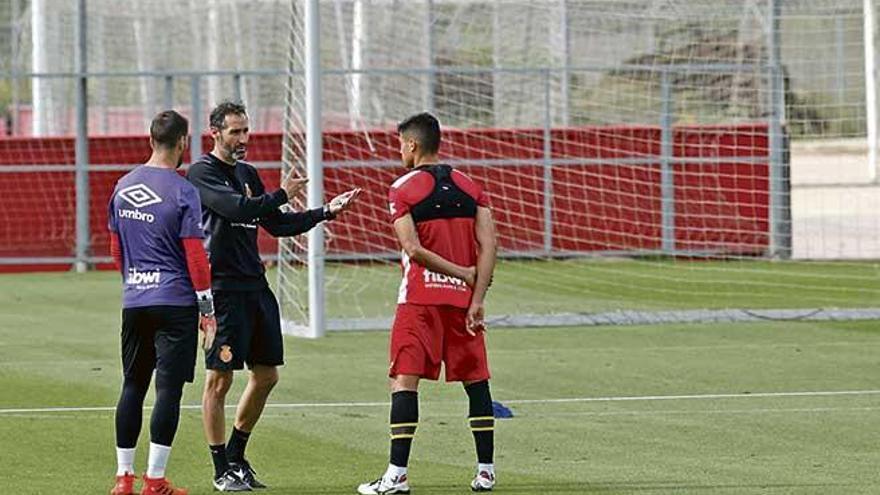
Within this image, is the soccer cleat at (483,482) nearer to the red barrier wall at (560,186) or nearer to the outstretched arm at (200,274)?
the outstretched arm at (200,274)

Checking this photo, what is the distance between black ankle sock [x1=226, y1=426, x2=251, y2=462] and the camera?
383 inches

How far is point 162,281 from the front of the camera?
29.9 feet

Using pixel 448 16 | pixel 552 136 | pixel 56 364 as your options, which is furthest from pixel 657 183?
pixel 56 364

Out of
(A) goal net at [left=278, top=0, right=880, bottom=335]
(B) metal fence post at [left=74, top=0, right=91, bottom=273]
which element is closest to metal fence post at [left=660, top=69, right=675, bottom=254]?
(A) goal net at [left=278, top=0, right=880, bottom=335]

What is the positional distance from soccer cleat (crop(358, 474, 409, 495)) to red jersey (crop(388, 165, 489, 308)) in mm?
865

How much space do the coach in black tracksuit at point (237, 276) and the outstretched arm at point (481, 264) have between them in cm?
63

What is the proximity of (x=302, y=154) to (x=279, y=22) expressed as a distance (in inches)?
522

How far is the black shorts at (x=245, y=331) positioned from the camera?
960 centimetres

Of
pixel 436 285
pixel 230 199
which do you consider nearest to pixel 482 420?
pixel 436 285

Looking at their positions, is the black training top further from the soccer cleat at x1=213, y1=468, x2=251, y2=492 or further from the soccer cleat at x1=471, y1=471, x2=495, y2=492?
the soccer cleat at x1=471, y1=471, x2=495, y2=492

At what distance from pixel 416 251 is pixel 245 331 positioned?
40.6 inches

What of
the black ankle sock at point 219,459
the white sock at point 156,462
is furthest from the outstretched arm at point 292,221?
the white sock at point 156,462

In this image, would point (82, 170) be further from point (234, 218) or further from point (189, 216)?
point (189, 216)

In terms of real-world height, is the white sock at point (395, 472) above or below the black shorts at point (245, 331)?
below
